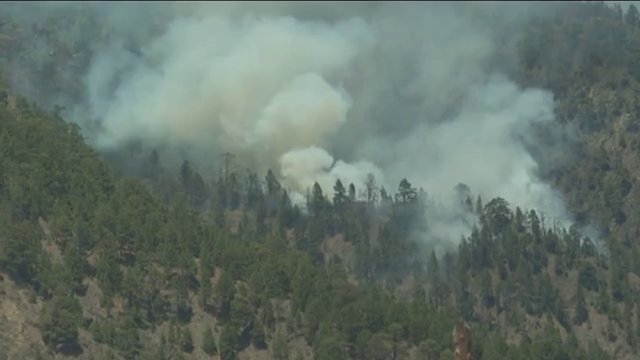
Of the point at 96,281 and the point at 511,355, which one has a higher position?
the point at 96,281

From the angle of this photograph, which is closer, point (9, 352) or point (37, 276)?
point (9, 352)

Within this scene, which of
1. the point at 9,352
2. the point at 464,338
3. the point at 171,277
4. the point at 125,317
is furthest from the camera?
the point at 171,277

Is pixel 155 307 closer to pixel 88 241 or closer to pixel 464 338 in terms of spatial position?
pixel 88 241

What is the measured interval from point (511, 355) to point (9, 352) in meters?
77.4

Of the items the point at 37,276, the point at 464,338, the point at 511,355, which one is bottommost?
the point at 464,338

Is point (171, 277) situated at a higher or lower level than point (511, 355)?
higher

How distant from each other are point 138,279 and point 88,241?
1289 cm

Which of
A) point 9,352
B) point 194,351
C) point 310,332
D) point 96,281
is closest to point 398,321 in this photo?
point 310,332

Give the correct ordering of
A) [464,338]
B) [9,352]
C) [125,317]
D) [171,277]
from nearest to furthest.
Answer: [464,338]
[9,352]
[125,317]
[171,277]

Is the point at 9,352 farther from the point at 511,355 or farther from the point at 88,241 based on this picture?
the point at 511,355

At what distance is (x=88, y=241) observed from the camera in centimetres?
19650

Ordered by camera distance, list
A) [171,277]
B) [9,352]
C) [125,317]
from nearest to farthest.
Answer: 1. [9,352]
2. [125,317]
3. [171,277]

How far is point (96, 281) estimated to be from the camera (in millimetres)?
191125

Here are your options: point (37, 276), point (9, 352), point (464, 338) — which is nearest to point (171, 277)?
point (37, 276)
